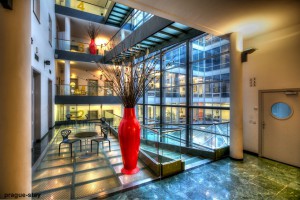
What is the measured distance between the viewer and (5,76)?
1.70 metres

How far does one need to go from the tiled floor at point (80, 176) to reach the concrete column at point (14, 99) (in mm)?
849

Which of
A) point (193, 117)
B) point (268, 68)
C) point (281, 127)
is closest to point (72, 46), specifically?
point (193, 117)

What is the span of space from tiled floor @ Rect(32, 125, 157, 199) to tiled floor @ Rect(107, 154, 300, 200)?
362mm

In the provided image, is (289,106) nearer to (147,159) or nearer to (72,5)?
(147,159)

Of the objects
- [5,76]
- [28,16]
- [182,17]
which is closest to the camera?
[5,76]

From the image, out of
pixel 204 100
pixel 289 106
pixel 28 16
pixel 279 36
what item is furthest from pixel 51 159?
pixel 279 36

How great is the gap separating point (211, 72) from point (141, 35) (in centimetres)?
294

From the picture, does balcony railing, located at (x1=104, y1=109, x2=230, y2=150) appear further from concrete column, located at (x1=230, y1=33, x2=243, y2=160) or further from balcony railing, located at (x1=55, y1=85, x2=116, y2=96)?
balcony railing, located at (x1=55, y1=85, x2=116, y2=96)

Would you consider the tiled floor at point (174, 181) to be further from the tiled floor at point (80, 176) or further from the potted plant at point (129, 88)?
the potted plant at point (129, 88)

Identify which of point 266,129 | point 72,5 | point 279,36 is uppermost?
point 72,5

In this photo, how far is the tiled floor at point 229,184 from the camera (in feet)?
8.05

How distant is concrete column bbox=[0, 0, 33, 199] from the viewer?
170 cm

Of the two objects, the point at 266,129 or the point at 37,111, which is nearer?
the point at 266,129

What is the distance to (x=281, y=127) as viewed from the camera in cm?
368
